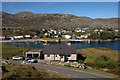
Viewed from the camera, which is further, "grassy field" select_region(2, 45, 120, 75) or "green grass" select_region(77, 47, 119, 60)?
"green grass" select_region(77, 47, 119, 60)

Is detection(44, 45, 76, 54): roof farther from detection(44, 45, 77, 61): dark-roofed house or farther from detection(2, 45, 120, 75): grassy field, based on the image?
detection(2, 45, 120, 75): grassy field

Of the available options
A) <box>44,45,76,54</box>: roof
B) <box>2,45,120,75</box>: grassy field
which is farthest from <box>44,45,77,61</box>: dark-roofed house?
<box>2,45,120,75</box>: grassy field

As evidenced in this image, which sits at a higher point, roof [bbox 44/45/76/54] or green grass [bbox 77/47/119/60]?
roof [bbox 44/45/76/54]

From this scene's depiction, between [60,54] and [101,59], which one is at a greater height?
[60,54]

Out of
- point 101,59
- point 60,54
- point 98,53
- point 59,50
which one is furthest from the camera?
point 98,53

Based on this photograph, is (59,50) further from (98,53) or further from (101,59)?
(98,53)

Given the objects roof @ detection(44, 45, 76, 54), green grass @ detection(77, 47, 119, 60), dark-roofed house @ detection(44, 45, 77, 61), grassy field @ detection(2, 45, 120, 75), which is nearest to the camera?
grassy field @ detection(2, 45, 120, 75)

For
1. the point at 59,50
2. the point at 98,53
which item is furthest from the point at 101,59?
the point at 59,50

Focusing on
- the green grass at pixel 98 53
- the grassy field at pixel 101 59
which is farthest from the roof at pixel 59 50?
the green grass at pixel 98 53

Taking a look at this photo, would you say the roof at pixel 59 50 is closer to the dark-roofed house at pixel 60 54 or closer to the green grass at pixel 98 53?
the dark-roofed house at pixel 60 54

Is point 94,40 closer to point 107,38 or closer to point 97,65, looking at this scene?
point 107,38

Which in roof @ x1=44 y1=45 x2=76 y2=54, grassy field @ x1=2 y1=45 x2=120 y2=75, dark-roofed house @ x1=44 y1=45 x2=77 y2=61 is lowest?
grassy field @ x1=2 y1=45 x2=120 y2=75
